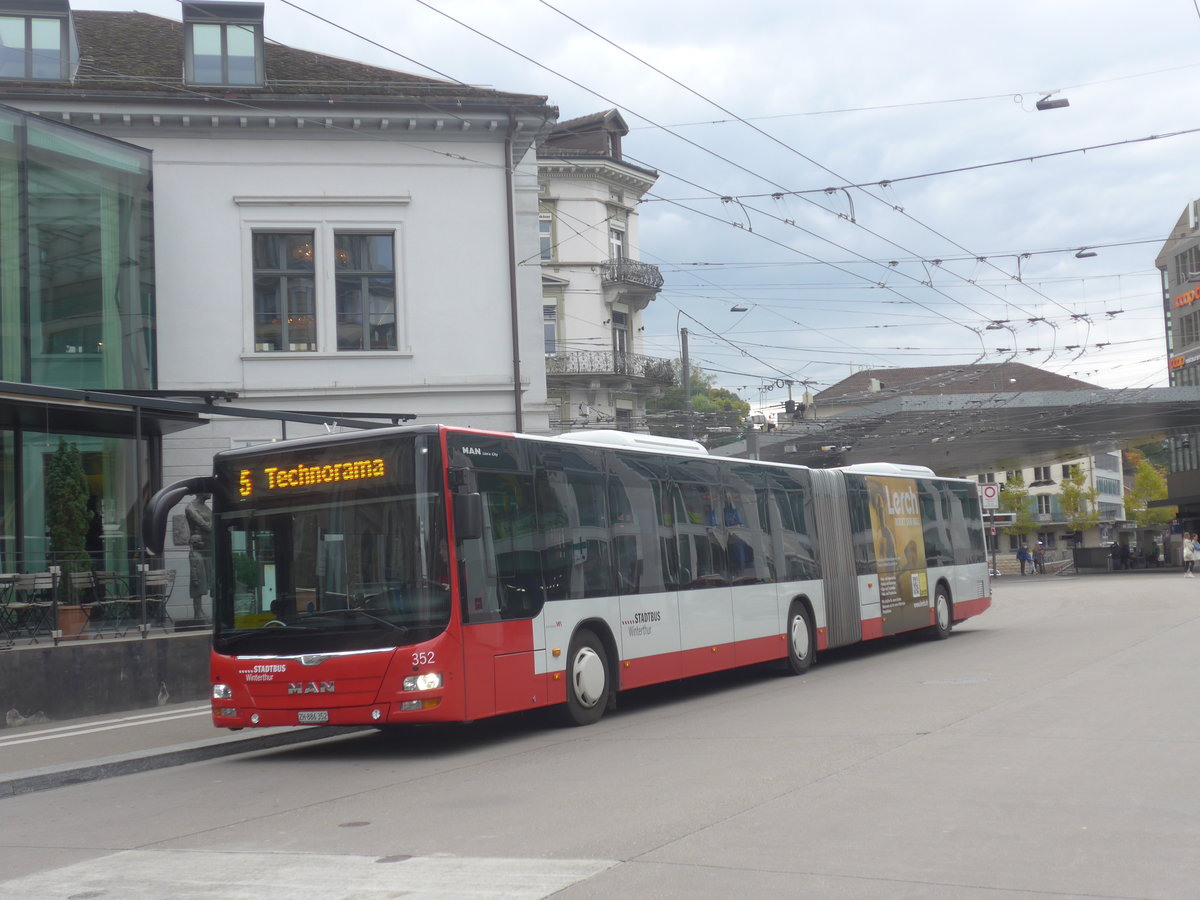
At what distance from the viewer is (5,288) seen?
20.6 metres

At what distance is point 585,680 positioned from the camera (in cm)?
1311

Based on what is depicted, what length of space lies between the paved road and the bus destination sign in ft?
7.88

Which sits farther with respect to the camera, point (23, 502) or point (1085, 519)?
point (1085, 519)

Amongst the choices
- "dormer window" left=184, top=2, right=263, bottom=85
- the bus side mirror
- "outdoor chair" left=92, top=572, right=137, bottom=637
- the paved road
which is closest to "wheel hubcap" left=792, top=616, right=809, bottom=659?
the paved road

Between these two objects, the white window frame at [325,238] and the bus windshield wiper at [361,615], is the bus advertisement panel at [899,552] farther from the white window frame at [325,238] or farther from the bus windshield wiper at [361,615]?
the bus windshield wiper at [361,615]

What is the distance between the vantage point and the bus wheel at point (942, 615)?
24.0 metres

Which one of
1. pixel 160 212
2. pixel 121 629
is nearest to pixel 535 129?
pixel 160 212

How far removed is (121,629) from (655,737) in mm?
7624

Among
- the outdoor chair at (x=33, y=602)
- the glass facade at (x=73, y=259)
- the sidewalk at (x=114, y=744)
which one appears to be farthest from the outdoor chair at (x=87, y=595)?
the glass facade at (x=73, y=259)

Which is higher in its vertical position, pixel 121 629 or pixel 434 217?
pixel 434 217

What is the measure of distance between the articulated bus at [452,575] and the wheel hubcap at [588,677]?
0.02 metres

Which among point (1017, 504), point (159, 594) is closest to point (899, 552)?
point (159, 594)

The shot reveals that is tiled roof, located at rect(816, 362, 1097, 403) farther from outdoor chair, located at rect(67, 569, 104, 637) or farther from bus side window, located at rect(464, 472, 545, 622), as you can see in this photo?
bus side window, located at rect(464, 472, 545, 622)

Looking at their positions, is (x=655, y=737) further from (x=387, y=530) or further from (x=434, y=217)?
(x=434, y=217)
